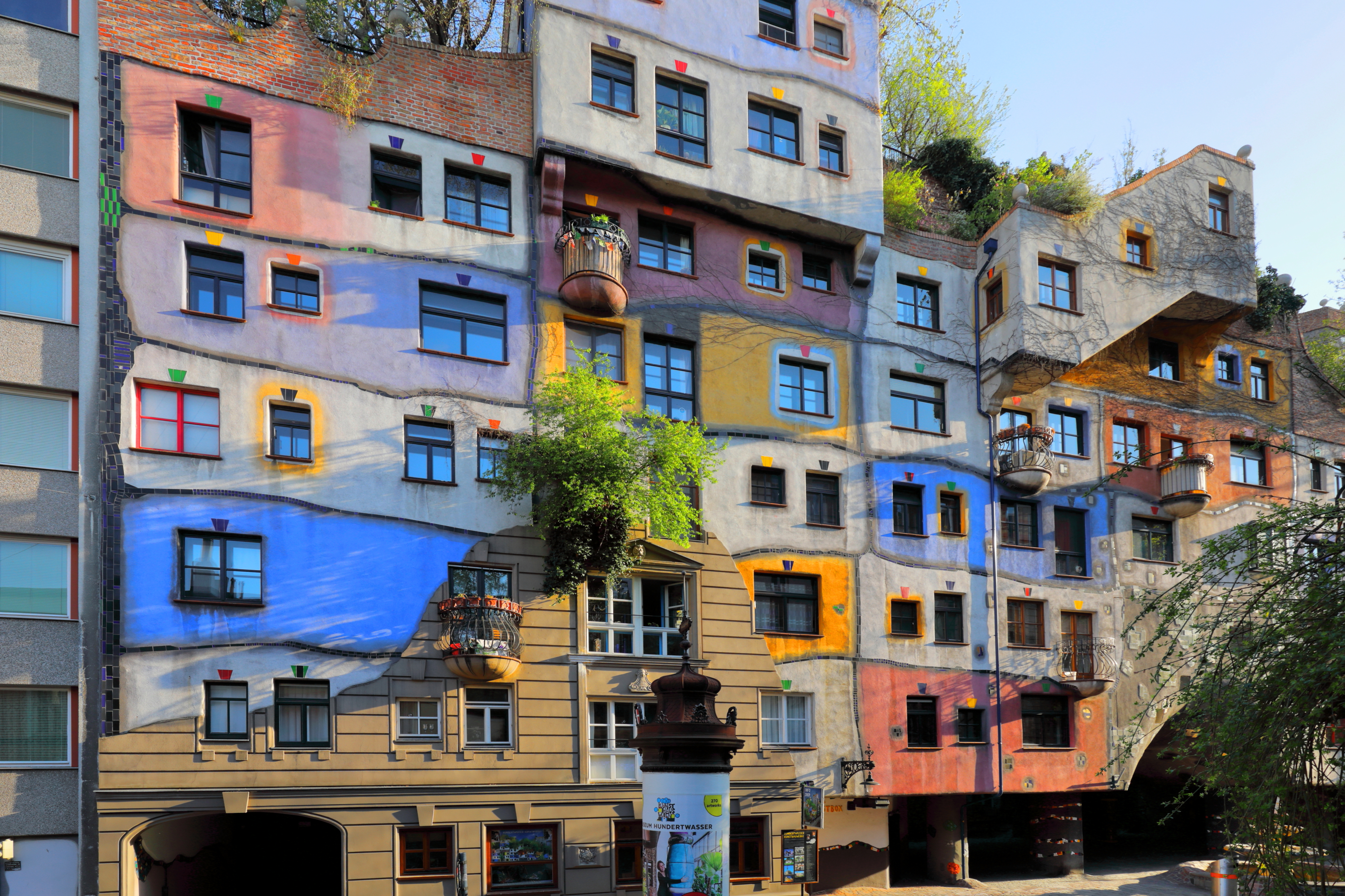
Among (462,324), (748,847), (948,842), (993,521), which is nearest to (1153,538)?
(993,521)

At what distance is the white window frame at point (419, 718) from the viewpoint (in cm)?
2117

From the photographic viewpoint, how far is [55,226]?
20516mm

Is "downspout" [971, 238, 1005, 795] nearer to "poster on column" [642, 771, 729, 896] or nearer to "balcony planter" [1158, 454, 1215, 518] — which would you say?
"balcony planter" [1158, 454, 1215, 518]

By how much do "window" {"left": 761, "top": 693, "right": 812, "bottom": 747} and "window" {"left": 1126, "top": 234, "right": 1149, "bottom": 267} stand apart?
17.1 metres

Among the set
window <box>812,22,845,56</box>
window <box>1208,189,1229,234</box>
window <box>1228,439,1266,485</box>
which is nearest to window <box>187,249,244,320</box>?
window <box>812,22,845,56</box>

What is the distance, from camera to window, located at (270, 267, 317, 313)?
22.1m

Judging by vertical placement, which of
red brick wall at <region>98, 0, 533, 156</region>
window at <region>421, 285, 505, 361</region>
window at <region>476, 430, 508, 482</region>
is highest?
red brick wall at <region>98, 0, 533, 156</region>

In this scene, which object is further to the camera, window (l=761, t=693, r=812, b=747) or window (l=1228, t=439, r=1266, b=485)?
window (l=1228, t=439, r=1266, b=485)

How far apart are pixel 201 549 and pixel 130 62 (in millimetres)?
9792

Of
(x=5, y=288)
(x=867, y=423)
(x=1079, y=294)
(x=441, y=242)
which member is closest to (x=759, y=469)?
(x=867, y=423)

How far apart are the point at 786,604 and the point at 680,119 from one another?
1232cm

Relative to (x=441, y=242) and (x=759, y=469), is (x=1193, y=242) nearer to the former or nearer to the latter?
(x=759, y=469)

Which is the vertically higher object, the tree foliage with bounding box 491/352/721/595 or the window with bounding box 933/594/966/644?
the tree foliage with bounding box 491/352/721/595

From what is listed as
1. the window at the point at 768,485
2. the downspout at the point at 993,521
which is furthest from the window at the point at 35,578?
the downspout at the point at 993,521
